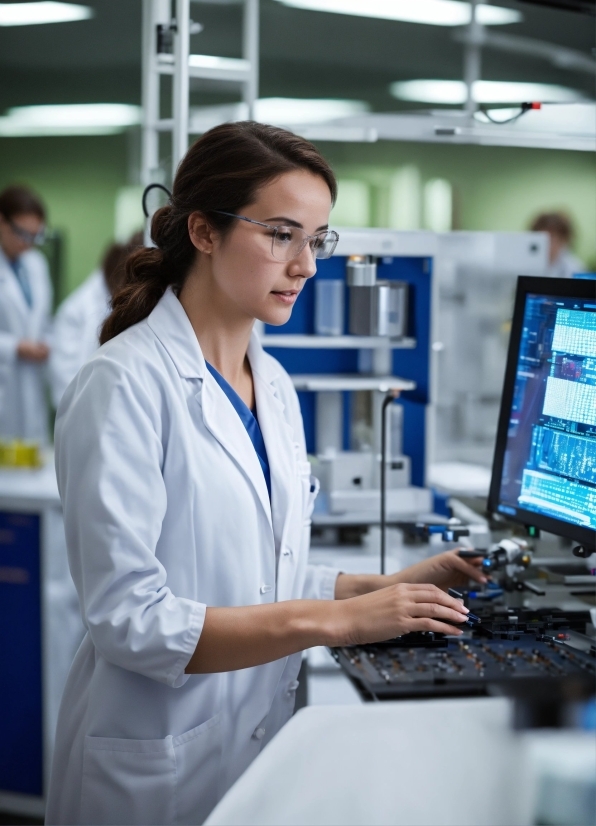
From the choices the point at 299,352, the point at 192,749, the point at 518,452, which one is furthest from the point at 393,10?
the point at 192,749

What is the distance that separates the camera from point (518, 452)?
5.26 feet

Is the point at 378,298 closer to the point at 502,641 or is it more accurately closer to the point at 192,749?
the point at 502,641

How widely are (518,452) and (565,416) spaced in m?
0.16

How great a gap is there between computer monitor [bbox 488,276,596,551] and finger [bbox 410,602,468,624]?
1.04 ft

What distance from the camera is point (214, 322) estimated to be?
4.87ft

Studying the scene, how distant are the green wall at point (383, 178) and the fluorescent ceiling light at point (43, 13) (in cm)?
80

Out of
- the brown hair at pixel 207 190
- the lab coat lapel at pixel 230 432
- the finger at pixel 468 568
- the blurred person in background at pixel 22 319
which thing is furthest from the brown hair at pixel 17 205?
the finger at pixel 468 568

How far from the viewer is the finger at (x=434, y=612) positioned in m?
1.20

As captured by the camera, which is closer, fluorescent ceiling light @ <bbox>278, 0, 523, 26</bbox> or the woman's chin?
the woman's chin

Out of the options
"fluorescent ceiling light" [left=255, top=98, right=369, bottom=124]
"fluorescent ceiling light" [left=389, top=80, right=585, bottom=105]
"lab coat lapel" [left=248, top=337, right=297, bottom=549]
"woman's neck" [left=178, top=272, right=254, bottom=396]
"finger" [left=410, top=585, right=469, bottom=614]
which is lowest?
"finger" [left=410, top=585, right=469, bottom=614]

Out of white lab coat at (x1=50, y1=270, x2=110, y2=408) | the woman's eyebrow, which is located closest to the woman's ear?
Answer: the woman's eyebrow

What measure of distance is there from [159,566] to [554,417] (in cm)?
67

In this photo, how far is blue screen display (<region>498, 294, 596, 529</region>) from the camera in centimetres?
142

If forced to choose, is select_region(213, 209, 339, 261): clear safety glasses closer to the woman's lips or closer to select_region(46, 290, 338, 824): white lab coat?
the woman's lips
